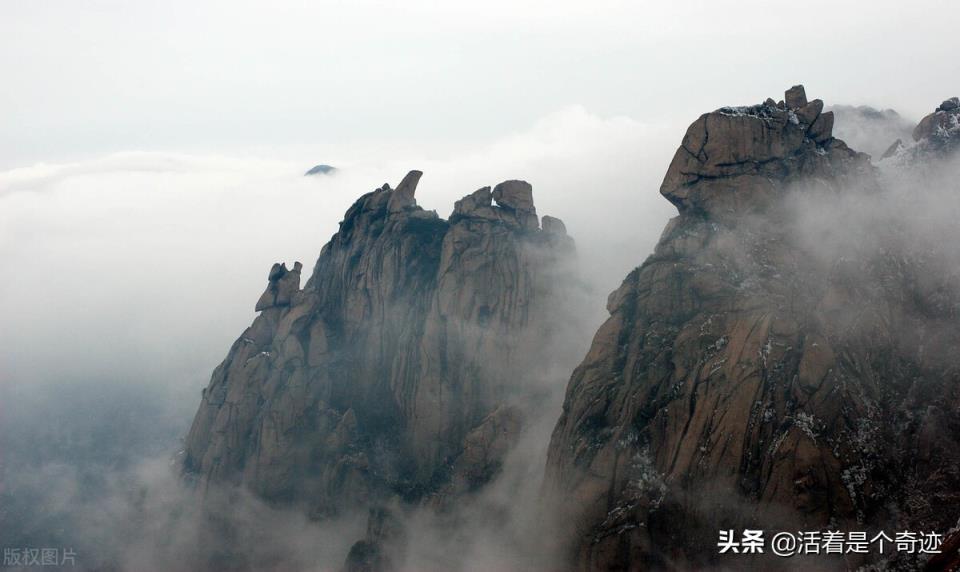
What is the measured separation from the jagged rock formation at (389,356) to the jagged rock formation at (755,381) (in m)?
27.8

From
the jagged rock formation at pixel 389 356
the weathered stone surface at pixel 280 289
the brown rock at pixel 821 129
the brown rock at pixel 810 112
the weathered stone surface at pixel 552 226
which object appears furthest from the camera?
the weathered stone surface at pixel 280 289

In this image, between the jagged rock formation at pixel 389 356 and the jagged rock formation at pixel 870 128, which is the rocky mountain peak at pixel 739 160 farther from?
the jagged rock formation at pixel 870 128

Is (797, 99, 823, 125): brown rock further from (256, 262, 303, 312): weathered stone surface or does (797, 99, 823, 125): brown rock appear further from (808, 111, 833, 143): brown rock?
(256, 262, 303, 312): weathered stone surface

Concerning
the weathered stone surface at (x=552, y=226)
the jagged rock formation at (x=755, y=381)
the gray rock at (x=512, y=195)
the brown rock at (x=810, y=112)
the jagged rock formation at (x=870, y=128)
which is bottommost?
the jagged rock formation at (x=755, y=381)

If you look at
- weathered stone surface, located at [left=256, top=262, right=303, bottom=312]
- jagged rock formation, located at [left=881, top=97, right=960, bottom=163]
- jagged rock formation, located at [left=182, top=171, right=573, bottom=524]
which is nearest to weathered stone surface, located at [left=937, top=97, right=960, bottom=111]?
jagged rock formation, located at [left=881, top=97, right=960, bottom=163]

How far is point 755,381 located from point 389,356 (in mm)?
60796

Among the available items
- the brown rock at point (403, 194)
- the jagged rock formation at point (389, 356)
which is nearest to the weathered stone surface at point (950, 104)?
the jagged rock formation at point (389, 356)

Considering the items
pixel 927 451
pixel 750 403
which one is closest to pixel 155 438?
pixel 750 403

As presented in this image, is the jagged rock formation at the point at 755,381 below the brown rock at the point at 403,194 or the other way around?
below

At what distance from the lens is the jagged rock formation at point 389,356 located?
11662cm

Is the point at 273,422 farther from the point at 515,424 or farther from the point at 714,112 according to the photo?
the point at 714,112

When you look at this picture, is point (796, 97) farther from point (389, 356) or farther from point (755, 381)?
point (389, 356)

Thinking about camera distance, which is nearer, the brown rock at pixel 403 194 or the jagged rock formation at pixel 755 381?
the jagged rock formation at pixel 755 381

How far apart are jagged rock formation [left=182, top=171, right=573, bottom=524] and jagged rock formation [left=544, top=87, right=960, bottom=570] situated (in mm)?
27821
